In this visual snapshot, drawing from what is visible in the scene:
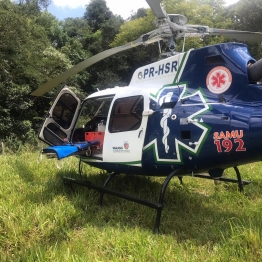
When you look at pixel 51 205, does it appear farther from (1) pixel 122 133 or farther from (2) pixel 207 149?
(2) pixel 207 149

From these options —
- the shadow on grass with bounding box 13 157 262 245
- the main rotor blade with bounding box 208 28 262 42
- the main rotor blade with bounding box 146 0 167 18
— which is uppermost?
the main rotor blade with bounding box 146 0 167 18

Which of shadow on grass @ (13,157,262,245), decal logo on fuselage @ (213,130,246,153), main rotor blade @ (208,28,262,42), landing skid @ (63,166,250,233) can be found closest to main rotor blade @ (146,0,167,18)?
main rotor blade @ (208,28,262,42)

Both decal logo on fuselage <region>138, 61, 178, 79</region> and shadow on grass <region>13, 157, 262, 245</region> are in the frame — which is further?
decal logo on fuselage <region>138, 61, 178, 79</region>

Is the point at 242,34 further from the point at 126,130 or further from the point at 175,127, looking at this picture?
the point at 126,130

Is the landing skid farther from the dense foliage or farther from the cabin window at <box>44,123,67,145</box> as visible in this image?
the dense foliage

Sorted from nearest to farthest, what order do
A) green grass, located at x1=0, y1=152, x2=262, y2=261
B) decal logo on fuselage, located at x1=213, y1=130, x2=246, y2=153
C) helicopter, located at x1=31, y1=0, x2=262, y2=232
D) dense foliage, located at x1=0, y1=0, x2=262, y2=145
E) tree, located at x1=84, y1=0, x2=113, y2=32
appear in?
green grass, located at x1=0, y1=152, x2=262, y2=261 → decal logo on fuselage, located at x1=213, y1=130, x2=246, y2=153 → helicopter, located at x1=31, y1=0, x2=262, y2=232 → dense foliage, located at x1=0, y1=0, x2=262, y2=145 → tree, located at x1=84, y1=0, x2=113, y2=32

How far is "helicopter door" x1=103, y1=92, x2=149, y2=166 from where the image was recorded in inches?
160

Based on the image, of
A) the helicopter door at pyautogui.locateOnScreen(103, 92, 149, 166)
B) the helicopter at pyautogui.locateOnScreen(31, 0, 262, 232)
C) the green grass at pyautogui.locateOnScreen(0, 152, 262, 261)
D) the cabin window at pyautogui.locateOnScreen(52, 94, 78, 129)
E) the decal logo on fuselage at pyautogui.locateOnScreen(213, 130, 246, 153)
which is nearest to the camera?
the green grass at pyautogui.locateOnScreen(0, 152, 262, 261)

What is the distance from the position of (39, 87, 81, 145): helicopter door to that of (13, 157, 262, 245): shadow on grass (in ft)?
2.42

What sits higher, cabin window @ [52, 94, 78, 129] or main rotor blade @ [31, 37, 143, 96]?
main rotor blade @ [31, 37, 143, 96]

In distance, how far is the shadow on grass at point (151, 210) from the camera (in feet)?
11.5

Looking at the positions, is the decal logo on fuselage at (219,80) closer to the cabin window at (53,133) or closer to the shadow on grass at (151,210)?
the shadow on grass at (151,210)

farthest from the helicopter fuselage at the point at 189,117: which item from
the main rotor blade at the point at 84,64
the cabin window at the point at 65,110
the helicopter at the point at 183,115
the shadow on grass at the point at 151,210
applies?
the cabin window at the point at 65,110

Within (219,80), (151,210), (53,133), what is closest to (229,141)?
(219,80)
